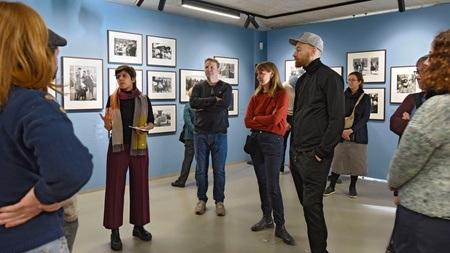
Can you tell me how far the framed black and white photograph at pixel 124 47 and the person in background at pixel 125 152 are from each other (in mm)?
2475

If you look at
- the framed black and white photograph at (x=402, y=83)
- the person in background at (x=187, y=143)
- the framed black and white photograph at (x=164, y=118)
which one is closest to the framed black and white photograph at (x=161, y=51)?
the framed black and white photograph at (x=164, y=118)

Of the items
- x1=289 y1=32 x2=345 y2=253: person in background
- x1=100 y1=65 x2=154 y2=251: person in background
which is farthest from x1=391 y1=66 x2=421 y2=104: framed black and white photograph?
x1=100 y1=65 x2=154 y2=251: person in background

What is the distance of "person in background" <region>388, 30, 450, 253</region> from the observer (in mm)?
1581

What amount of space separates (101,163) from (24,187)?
4.84 metres

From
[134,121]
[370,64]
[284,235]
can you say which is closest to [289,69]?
[370,64]

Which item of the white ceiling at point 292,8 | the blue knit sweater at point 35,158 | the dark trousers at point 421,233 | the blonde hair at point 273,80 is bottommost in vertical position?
the dark trousers at point 421,233

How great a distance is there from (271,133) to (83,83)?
327 cm

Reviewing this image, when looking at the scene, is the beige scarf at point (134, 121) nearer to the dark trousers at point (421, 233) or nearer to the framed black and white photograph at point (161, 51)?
the dark trousers at point (421, 233)

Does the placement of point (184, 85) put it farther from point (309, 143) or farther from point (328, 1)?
point (309, 143)

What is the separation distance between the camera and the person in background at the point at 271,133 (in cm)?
375

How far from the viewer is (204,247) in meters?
3.56

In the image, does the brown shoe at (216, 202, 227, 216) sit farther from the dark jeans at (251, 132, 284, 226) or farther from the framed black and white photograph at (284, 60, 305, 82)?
the framed black and white photograph at (284, 60, 305, 82)

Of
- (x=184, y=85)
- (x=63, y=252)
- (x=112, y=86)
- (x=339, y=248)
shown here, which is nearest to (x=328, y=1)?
(x=184, y=85)

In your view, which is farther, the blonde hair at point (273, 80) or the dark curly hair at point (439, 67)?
the blonde hair at point (273, 80)
